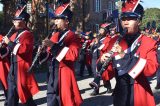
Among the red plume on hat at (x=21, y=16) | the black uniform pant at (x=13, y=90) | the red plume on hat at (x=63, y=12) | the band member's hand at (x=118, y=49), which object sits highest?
the red plume on hat at (x=63, y=12)

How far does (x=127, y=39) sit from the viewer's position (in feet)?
16.7

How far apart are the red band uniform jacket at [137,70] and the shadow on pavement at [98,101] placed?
3.83 m

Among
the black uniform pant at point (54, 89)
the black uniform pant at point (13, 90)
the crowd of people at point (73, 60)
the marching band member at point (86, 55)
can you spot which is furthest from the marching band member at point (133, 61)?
the marching band member at point (86, 55)

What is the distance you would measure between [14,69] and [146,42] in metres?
3.37

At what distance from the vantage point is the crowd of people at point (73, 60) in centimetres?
493

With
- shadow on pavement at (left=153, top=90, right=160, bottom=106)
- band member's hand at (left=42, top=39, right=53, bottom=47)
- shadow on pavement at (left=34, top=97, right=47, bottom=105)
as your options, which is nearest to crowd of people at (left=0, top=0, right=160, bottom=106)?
band member's hand at (left=42, top=39, right=53, bottom=47)

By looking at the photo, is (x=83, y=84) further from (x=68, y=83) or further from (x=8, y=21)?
(x=8, y=21)

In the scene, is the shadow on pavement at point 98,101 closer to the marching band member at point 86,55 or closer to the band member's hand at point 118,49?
the band member's hand at point 118,49

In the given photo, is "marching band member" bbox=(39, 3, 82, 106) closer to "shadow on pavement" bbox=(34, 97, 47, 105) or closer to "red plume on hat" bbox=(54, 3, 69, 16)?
"red plume on hat" bbox=(54, 3, 69, 16)

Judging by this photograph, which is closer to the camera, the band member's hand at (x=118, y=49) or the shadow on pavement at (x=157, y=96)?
the band member's hand at (x=118, y=49)

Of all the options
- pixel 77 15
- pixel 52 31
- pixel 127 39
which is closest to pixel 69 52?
pixel 52 31

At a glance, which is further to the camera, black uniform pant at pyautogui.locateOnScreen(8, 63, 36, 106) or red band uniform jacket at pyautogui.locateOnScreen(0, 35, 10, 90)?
red band uniform jacket at pyautogui.locateOnScreen(0, 35, 10, 90)

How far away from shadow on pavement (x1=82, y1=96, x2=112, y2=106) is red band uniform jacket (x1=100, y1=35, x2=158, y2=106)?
3.83 meters

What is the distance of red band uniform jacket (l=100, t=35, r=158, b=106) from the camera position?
4.82 metres
